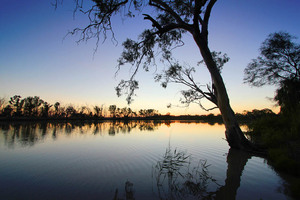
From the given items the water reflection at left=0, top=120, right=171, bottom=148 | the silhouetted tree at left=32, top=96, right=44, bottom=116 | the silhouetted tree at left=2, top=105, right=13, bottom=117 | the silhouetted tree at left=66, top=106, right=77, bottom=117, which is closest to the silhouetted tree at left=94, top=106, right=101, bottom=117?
the silhouetted tree at left=66, top=106, right=77, bottom=117

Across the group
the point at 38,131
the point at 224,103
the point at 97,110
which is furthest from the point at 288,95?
the point at 97,110


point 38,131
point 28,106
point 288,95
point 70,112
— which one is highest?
point 28,106

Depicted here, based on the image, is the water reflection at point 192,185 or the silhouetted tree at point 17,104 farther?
the silhouetted tree at point 17,104

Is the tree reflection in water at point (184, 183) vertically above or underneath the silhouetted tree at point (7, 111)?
underneath

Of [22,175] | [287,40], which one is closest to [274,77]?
[287,40]

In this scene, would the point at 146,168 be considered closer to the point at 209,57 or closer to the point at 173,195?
the point at 173,195

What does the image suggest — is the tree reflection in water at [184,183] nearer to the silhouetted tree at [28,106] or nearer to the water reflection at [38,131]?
the water reflection at [38,131]

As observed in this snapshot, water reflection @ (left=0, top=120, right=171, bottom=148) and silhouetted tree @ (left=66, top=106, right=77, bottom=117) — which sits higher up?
silhouetted tree @ (left=66, top=106, right=77, bottom=117)

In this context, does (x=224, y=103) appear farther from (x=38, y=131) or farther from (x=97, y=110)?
(x=97, y=110)

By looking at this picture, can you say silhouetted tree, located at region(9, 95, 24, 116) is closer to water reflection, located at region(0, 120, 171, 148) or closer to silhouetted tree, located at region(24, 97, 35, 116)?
silhouetted tree, located at region(24, 97, 35, 116)

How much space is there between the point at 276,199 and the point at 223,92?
4503 mm

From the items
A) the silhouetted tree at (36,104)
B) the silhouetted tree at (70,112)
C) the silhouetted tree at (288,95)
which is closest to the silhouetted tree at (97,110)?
the silhouetted tree at (70,112)

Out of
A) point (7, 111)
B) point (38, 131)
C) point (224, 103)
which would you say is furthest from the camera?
point (7, 111)

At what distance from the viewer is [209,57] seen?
22.1 ft
